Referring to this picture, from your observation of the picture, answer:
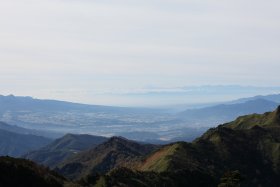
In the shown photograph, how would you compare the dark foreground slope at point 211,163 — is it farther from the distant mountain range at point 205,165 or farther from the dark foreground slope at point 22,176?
the dark foreground slope at point 22,176

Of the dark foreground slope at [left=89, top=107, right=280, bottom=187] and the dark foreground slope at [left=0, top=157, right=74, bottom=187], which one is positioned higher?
the dark foreground slope at [left=0, top=157, right=74, bottom=187]

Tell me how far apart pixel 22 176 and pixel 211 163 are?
302 ft

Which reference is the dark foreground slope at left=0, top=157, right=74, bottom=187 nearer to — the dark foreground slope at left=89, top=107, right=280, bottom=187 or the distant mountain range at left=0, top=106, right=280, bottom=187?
the distant mountain range at left=0, top=106, right=280, bottom=187

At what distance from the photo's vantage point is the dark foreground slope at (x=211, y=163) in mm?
122188

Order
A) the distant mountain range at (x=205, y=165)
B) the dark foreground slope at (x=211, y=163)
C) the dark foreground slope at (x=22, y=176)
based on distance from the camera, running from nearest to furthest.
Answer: the dark foreground slope at (x=22, y=176), the distant mountain range at (x=205, y=165), the dark foreground slope at (x=211, y=163)

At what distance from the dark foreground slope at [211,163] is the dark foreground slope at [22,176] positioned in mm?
26470

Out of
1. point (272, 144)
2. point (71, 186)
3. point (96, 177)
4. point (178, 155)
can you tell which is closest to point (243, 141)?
point (272, 144)

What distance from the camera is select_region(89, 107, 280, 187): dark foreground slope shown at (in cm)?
12219

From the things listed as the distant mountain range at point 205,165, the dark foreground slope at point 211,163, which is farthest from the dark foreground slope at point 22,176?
the dark foreground slope at point 211,163

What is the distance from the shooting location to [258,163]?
582 ft

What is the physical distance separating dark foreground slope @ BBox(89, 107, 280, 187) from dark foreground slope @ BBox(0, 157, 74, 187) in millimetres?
26470

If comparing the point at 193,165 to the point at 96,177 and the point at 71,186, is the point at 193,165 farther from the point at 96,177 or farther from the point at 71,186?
the point at 71,186

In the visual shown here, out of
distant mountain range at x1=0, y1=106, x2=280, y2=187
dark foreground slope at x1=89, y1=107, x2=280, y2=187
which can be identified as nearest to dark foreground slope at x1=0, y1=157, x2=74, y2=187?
distant mountain range at x1=0, y1=106, x2=280, y2=187

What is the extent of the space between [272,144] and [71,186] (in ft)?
386
